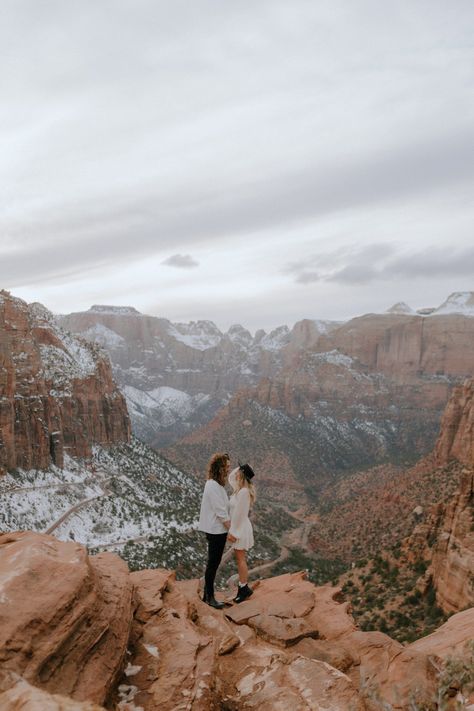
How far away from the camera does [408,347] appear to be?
19250cm

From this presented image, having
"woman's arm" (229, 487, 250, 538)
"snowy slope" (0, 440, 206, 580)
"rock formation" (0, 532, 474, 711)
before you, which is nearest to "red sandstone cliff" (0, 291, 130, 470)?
"snowy slope" (0, 440, 206, 580)

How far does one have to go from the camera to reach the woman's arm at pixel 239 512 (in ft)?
36.9

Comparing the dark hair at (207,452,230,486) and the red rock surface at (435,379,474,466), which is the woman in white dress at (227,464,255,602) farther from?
the red rock surface at (435,379,474,466)

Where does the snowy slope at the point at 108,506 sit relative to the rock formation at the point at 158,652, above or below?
below

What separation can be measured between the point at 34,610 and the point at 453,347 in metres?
198

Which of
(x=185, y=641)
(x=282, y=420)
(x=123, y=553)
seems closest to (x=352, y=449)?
(x=282, y=420)

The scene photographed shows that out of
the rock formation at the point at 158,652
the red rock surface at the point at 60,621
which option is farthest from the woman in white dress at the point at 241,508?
the red rock surface at the point at 60,621

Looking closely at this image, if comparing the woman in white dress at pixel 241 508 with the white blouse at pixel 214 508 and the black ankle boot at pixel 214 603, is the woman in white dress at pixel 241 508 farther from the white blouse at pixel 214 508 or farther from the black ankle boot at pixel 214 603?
the black ankle boot at pixel 214 603

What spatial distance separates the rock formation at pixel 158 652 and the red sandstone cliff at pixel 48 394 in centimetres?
4892

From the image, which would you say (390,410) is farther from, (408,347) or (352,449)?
(408,347)

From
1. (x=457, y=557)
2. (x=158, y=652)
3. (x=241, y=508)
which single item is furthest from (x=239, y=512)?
(x=457, y=557)

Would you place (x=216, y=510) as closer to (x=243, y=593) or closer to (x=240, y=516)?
(x=240, y=516)

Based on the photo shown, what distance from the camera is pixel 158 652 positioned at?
7945mm

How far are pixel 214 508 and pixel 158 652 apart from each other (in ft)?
10.2
